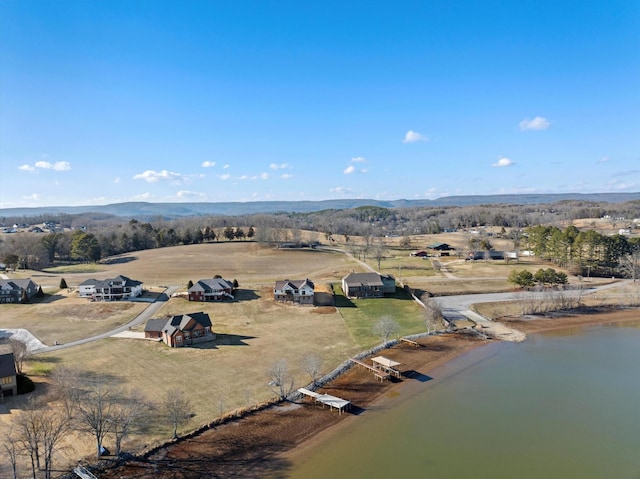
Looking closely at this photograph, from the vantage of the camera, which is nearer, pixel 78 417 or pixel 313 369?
pixel 78 417

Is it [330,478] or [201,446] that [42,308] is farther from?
[330,478]

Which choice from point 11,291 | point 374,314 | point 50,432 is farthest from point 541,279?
point 11,291

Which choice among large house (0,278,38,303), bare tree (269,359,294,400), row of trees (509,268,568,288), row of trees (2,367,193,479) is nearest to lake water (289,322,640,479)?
bare tree (269,359,294,400)

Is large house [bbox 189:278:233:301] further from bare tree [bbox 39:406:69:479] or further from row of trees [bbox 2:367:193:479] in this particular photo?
bare tree [bbox 39:406:69:479]

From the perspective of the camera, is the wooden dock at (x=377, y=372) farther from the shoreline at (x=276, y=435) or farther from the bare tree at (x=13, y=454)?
the bare tree at (x=13, y=454)

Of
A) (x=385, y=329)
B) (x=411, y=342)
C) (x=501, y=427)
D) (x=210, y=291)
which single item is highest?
(x=210, y=291)

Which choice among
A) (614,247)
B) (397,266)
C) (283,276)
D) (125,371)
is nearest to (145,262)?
(283,276)

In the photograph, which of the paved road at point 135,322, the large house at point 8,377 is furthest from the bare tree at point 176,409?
the paved road at point 135,322

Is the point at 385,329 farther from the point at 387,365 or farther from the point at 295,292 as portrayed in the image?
the point at 295,292
